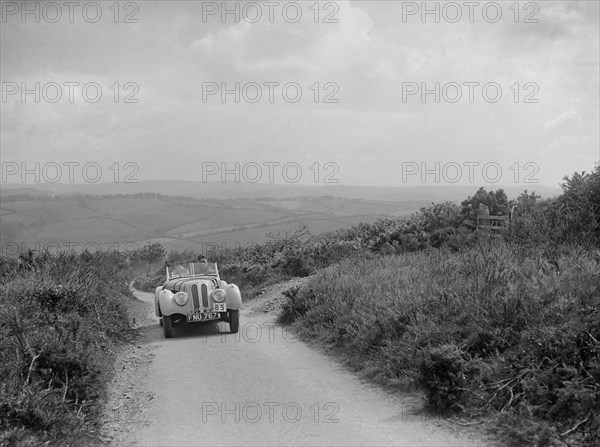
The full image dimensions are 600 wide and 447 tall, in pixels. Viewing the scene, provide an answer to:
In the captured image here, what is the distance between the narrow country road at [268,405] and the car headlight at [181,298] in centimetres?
173

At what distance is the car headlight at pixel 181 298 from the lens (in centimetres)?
1441

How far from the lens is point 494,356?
27.2ft

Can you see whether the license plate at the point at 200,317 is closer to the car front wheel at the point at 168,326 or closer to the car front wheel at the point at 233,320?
the car front wheel at the point at 168,326

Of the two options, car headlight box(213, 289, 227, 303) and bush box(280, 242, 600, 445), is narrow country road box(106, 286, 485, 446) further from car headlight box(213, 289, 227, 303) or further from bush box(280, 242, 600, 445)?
car headlight box(213, 289, 227, 303)

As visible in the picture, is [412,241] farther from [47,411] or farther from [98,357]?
[47,411]

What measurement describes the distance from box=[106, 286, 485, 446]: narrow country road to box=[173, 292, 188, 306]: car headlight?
5.69 ft

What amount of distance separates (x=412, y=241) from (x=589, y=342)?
1469 centimetres

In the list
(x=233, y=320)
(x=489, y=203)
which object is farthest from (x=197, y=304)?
(x=489, y=203)

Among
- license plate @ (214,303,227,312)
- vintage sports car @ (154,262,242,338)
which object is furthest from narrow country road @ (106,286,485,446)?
license plate @ (214,303,227,312)

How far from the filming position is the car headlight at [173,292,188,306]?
14.4 meters

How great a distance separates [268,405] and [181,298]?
21.8ft

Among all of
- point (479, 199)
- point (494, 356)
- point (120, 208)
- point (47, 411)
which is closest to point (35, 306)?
point (47, 411)

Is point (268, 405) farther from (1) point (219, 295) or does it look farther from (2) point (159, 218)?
(2) point (159, 218)

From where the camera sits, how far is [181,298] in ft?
47.5
